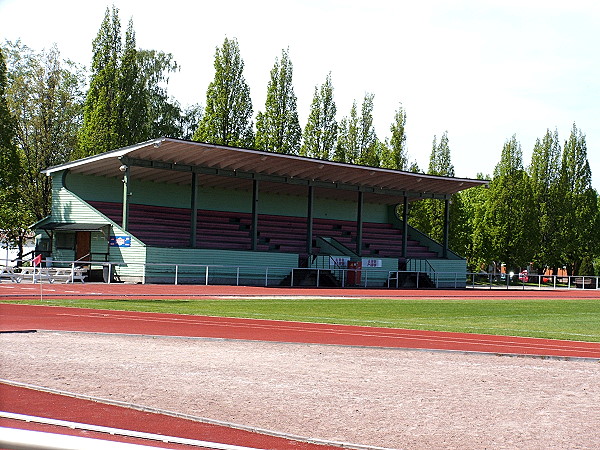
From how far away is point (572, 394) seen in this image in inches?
341

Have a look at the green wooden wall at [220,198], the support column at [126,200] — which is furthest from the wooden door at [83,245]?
the green wooden wall at [220,198]

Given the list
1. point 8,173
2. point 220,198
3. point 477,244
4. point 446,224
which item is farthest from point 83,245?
point 477,244

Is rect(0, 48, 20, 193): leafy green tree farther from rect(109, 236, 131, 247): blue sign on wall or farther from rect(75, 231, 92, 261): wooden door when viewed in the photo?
rect(109, 236, 131, 247): blue sign on wall

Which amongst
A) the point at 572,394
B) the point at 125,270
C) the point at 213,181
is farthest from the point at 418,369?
the point at 213,181

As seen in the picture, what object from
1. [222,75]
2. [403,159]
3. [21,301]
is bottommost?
[21,301]

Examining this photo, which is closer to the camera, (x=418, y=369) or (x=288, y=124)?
(x=418, y=369)

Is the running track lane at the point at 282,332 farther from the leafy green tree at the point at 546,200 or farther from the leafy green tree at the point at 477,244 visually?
the leafy green tree at the point at 546,200

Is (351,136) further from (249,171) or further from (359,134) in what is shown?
(249,171)

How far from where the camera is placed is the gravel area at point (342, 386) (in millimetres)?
6539

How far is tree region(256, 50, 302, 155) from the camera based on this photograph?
56188mm

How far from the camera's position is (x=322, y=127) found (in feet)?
193

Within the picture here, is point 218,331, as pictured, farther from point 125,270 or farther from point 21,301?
point 125,270

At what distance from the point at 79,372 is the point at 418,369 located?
14.3ft

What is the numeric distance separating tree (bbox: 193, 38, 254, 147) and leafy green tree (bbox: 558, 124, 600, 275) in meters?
29.9
